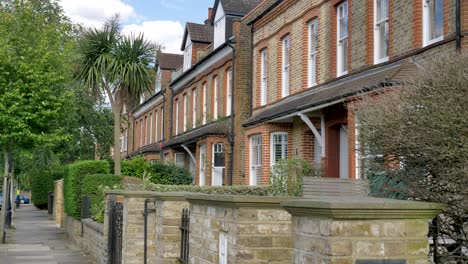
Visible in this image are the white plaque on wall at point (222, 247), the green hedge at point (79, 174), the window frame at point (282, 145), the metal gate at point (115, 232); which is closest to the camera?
the white plaque on wall at point (222, 247)

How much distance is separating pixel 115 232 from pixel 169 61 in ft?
102

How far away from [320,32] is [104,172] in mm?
8512

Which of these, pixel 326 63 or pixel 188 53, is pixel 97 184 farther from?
pixel 188 53

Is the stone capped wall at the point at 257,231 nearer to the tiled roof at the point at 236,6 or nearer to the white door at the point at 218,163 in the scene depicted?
the white door at the point at 218,163

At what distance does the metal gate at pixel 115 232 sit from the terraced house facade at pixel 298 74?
169 inches

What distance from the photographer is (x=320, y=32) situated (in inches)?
693

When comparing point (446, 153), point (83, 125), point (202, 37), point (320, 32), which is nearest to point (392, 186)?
point (446, 153)

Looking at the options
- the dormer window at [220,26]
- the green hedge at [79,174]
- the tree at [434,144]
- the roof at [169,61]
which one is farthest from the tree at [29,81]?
the roof at [169,61]

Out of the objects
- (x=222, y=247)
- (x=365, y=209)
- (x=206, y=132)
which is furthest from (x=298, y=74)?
(x=365, y=209)

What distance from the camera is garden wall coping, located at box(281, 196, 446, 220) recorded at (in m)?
3.77

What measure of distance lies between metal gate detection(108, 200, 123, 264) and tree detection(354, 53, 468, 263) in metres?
6.79

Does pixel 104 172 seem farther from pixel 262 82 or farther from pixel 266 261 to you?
pixel 266 261

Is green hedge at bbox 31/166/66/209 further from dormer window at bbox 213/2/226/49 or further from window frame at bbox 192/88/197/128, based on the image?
dormer window at bbox 213/2/226/49

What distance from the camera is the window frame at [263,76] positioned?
2180 cm
